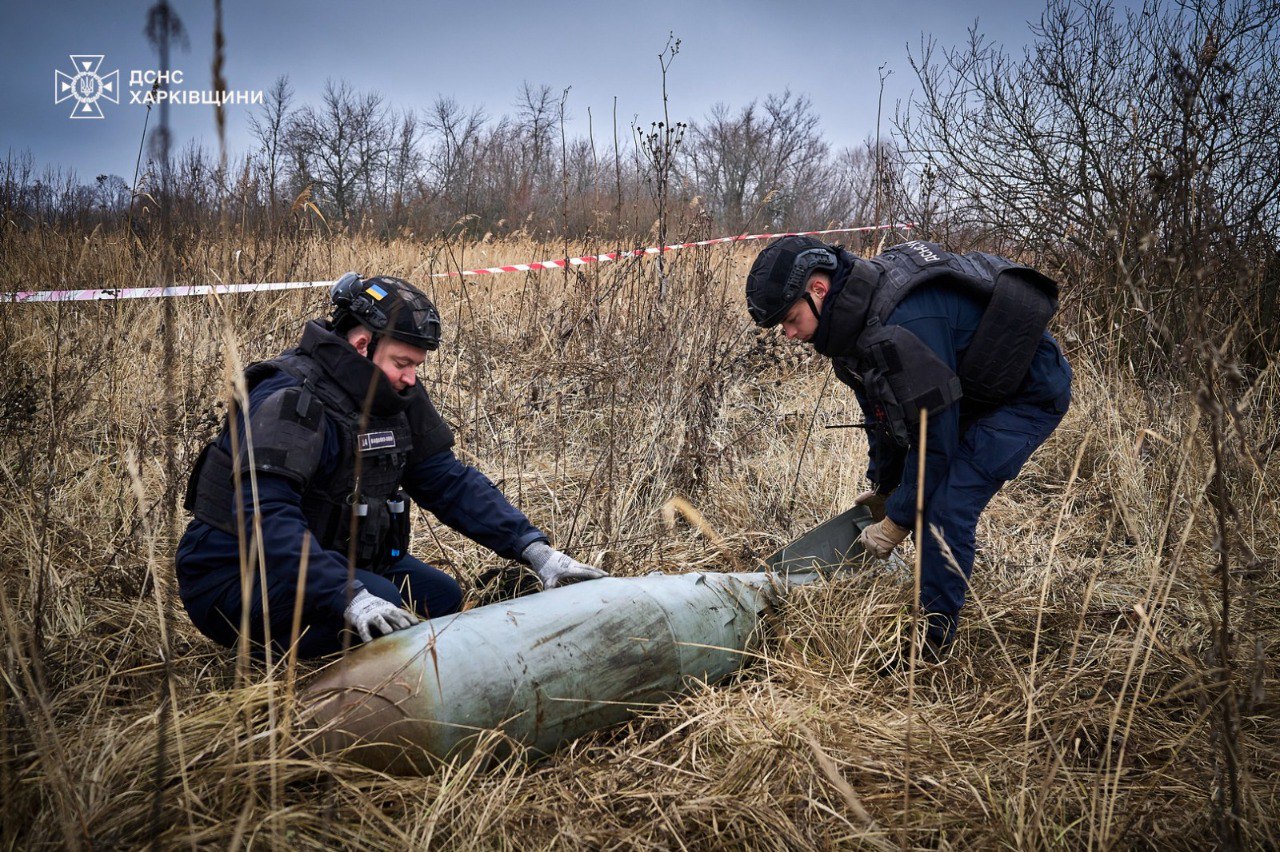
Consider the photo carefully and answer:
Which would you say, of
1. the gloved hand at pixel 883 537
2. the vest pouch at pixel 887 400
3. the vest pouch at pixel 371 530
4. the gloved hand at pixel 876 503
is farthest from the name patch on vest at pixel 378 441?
the gloved hand at pixel 876 503

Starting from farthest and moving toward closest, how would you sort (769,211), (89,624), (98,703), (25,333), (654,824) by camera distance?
(769,211), (25,333), (89,624), (98,703), (654,824)

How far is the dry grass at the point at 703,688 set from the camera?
1.81m

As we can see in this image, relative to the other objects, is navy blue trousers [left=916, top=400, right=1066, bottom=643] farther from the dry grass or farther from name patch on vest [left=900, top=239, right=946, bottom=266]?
name patch on vest [left=900, top=239, right=946, bottom=266]

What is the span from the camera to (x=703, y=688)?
250 centimetres

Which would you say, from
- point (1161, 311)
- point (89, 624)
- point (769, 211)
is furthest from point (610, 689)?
point (769, 211)

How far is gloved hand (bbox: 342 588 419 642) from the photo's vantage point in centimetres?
216

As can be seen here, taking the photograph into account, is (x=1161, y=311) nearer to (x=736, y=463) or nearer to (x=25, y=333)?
(x=736, y=463)

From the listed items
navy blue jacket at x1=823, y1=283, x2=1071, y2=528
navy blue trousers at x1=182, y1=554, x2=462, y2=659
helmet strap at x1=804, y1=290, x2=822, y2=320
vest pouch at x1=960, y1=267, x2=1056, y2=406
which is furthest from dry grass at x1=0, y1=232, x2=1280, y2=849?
helmet strap at x1=804, y1=290, x2=822, y2=320

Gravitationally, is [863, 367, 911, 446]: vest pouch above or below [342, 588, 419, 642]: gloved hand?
above

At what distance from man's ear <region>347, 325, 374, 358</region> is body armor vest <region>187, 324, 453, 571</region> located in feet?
0.25

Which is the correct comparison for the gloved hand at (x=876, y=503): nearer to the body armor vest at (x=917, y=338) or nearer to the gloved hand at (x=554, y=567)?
the body armor vest at (x=917, y=338)

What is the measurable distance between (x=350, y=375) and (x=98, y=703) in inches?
44.4

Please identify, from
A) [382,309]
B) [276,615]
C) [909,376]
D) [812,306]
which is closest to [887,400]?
[909,376]

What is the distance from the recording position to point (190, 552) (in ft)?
8.07
